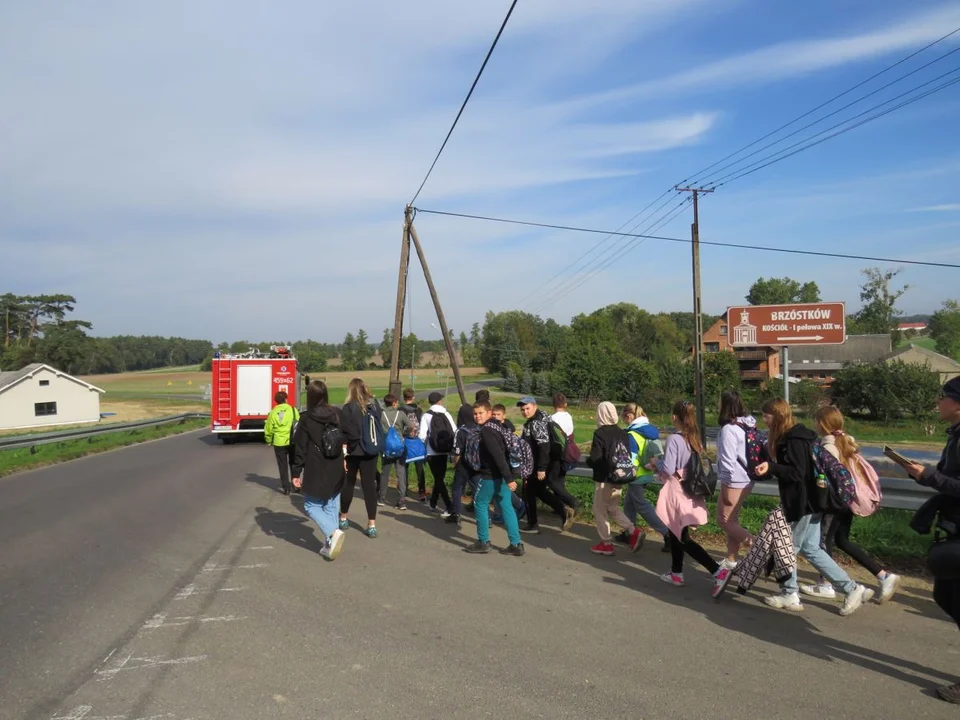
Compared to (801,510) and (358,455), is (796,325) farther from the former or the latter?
(801,510)

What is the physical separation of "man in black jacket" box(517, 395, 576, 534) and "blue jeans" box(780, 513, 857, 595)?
3292 mm

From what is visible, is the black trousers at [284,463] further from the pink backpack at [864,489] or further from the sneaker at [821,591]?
the pink backpack at [864,489]

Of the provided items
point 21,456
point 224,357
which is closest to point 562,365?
point 224,357

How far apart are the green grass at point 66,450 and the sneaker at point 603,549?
43.3ft

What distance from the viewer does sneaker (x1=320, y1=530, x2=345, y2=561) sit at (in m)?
7.22

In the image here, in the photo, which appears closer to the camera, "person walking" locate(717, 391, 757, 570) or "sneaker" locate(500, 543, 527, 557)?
"person walking" locate(717, 391, 757, 570)

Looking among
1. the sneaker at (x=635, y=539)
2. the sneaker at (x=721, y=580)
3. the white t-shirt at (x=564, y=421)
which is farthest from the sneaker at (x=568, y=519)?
→ the sneaker at (x=721, y=580)

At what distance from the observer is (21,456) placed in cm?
1911

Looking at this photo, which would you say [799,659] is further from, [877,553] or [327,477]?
[327,477]

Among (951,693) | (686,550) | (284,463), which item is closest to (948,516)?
(951,693)

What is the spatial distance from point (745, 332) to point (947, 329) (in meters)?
103

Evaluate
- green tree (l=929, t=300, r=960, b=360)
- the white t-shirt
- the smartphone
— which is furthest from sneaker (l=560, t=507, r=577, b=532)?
green tree (l=929, t=300, r=960, b=360)

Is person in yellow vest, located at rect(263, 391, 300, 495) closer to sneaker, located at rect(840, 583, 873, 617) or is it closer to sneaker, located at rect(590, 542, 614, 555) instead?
sneaker, located at rect(590, 542, 614, 555)

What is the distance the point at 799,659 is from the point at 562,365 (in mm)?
63984
